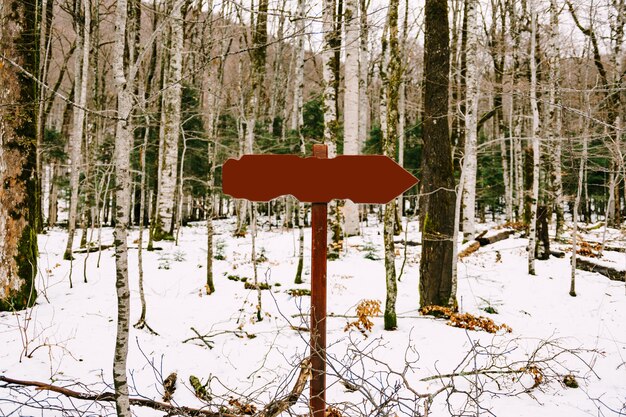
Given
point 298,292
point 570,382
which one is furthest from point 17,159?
point 570,382

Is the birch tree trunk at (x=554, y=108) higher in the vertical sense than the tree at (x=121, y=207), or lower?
higher

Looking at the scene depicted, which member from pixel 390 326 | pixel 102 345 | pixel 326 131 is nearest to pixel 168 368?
pixel 102 345

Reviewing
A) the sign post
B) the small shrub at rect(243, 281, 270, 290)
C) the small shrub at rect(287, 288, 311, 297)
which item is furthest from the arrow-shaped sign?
the small shrub at rect(243, 281, 270, 290)

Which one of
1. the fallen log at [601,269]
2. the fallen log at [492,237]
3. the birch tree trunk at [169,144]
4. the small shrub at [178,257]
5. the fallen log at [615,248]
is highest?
the birch tree trunk at [169,144]

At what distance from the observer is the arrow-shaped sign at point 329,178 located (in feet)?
6.02

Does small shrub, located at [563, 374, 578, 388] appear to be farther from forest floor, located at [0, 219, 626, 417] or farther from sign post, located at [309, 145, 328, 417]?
sign post, located at [309, 145, 328, 417]

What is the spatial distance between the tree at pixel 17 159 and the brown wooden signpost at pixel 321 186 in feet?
16.1

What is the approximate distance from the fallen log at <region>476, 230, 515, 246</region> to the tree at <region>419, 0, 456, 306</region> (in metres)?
8.21

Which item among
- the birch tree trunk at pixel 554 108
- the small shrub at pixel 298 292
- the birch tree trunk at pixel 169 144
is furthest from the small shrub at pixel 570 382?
the birch tree trunk at pixel 169 144

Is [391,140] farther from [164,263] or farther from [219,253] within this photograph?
[219,253]

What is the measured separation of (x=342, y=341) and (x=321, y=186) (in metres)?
3.48

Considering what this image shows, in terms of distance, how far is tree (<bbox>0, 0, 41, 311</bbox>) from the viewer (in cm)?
498

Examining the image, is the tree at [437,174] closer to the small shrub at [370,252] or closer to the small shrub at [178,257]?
the small shrub at [370,252]

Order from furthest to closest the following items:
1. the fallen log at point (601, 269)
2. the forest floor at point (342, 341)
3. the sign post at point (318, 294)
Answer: the fallen log at point (601, 269)
the forest floor at point (342, 341)
the sign post at point (318, 294)
